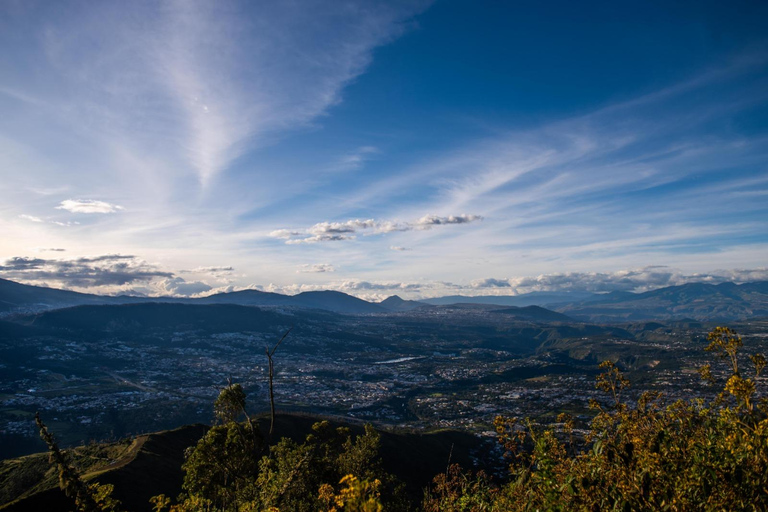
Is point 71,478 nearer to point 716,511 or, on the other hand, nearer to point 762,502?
point 716,511

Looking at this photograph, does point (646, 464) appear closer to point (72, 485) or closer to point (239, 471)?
point (72, 485)

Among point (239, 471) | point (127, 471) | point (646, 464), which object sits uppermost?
point (646, 464)

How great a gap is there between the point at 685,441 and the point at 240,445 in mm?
22343

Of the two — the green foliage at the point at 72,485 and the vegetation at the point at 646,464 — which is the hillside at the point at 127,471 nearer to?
the vegetation at the point at 646,464

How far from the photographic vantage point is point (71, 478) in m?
9.62

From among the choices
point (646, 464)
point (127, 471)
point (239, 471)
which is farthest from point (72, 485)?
point (127, 471)

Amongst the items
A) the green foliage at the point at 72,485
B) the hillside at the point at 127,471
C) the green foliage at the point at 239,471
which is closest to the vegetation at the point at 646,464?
the green foliage at the point at 72,485

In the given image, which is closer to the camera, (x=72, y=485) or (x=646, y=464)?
(x=646, y=464)

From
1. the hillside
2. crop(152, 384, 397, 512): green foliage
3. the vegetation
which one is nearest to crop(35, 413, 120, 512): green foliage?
the vegetation

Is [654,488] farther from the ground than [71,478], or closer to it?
farther from the ground

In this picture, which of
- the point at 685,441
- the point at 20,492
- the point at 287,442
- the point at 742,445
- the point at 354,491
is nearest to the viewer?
the point at 354,491

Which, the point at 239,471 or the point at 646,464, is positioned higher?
the point at 646,464

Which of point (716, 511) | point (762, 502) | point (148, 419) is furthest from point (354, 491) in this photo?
point (148, 419)

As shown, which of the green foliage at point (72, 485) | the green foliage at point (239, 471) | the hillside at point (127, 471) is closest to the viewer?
the green foliage at point (72, 485)
